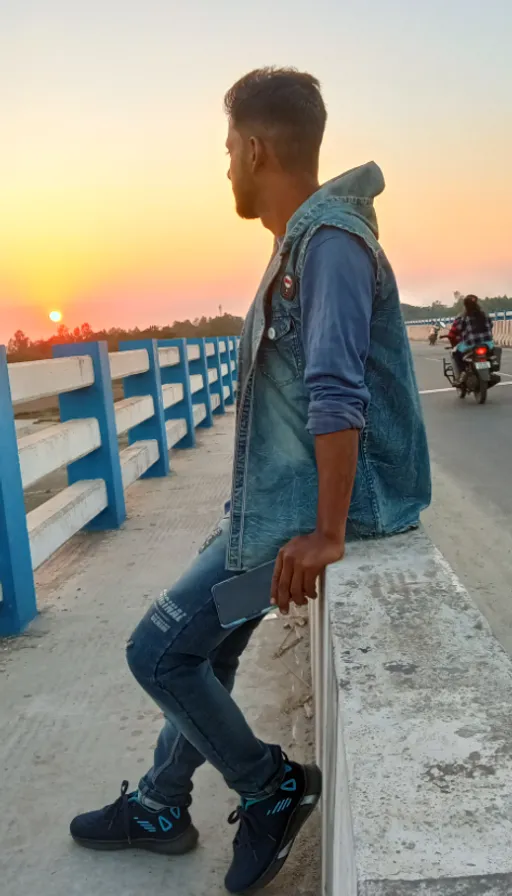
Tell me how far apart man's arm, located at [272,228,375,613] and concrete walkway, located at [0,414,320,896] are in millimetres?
968

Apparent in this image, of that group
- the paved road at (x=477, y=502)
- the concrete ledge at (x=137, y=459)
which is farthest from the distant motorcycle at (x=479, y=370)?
the concrete ledge at (x=137, y=459)

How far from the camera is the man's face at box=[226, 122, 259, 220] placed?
2.08 m

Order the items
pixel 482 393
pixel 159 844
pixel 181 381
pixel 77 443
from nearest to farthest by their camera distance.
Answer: pixel 159 844, pixel 77 443, pixel 181 381, pixel 482 393

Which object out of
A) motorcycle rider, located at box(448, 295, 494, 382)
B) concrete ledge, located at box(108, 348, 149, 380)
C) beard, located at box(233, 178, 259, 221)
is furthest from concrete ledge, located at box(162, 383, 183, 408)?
beard, located at box(233, 178, 259, 221)

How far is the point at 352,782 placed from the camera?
1.13 metres

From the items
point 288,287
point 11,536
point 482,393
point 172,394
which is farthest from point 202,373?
point 288,287

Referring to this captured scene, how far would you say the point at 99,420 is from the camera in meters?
5.77

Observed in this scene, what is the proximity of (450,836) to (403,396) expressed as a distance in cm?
129

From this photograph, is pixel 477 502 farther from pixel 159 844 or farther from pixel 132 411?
pixel 159 844

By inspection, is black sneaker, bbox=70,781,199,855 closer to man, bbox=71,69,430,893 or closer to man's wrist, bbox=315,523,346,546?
man, bbox=71,69,430,893

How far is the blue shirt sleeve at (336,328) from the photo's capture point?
1778 millimetres

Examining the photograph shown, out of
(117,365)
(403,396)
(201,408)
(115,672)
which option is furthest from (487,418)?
(403,396)

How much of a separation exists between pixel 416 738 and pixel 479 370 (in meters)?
12.8

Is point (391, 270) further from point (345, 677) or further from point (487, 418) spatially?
point (487, 418)
